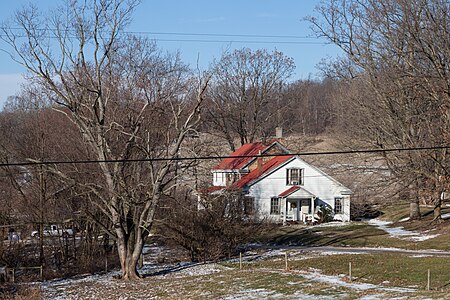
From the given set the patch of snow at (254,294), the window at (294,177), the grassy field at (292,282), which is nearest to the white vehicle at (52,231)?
the grassy field at (292,282)

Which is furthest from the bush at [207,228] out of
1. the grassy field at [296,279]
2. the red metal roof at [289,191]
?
the red metal roof at [289,191]

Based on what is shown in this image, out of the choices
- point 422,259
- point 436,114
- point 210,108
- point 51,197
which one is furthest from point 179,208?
point 210,108

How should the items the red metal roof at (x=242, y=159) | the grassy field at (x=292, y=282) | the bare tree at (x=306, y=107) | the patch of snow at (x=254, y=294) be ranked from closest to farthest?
1. the grassy field at (x=292, y=282)
2. the patch of snow at (x=254, y=294)
3. the red metal roof at (x=242, y=159)
4. the bare tree at (x=306, y=107)

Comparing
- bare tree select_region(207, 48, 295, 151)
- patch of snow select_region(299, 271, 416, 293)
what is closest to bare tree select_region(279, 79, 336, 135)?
bare tree select_region(207, 48, 295, 151)

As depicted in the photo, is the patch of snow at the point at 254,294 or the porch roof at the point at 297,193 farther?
the porch roof at the point at 297,193

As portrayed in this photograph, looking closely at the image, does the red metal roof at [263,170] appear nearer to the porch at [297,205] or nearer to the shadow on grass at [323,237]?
the porch at [297,205]

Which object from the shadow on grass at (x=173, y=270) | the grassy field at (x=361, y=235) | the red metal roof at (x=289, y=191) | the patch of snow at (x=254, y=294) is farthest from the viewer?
the red metal roof at (x=289, y=191)

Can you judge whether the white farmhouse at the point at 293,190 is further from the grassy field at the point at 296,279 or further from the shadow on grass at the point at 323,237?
the grassy field at the point at 296,279

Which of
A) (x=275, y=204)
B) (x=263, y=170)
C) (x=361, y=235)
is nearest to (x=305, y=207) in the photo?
(x=275, y=204)

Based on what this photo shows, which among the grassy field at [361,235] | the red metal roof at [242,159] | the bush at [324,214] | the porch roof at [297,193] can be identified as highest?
the red metal roof at [242,159]

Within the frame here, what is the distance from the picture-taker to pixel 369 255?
97.3 ft

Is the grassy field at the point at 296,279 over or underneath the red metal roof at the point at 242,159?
underneath

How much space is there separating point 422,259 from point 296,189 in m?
23.9

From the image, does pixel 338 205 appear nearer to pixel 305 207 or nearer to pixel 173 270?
pixel 305 207
